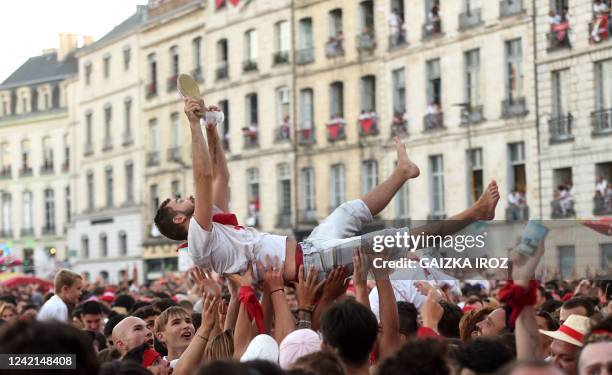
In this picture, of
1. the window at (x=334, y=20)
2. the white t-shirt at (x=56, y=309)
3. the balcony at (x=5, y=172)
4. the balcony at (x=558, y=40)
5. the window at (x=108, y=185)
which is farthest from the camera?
the balcony at (x=5, y=172)

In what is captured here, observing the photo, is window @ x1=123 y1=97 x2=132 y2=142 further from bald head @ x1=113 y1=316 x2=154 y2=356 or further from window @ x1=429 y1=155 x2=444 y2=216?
bald head @ x1=113 y1=316 x2=154 y2=356

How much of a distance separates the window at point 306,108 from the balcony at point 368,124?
3413 mm

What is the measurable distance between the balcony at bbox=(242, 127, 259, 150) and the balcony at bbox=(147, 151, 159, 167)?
29.5ft

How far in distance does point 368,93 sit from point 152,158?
57.1ft

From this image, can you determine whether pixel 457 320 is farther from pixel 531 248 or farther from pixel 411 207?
pixel 411 207

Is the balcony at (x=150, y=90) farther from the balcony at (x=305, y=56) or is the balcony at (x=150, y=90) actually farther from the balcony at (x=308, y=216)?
the balcony at (x=308, y=216)

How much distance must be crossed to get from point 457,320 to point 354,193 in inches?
1592

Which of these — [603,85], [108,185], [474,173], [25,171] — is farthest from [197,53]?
[25,171]

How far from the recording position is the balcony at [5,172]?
8511 cm

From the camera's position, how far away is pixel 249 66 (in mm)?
56969

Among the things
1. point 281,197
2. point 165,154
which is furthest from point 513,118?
point 165,154

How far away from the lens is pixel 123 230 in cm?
6894

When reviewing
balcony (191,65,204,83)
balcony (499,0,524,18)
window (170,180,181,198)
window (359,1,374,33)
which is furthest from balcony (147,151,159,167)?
balcony (499,0,524,18)

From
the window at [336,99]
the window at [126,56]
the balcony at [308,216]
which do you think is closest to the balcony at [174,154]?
the window at [126,56]
